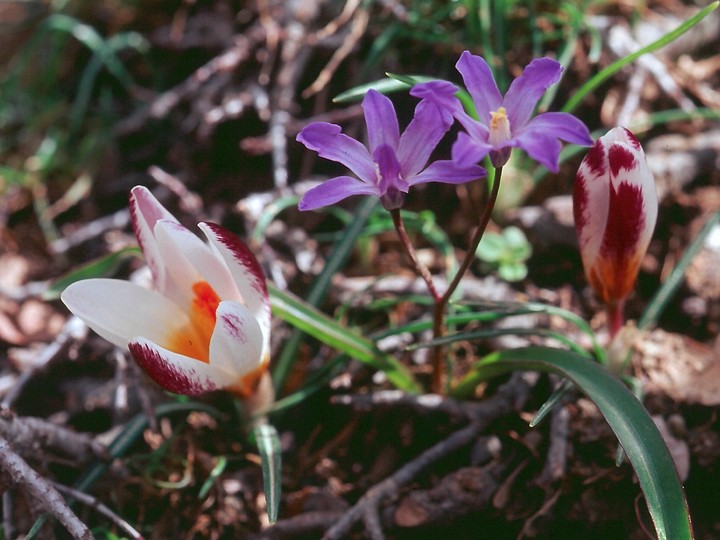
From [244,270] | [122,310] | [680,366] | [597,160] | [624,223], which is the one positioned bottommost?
[680,366]

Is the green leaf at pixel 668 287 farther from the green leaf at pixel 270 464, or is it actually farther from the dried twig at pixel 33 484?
the dried twig at pixel 33 484

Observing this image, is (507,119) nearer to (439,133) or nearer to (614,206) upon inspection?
(439,133)

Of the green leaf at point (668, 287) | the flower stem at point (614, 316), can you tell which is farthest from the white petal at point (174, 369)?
the green leaf at point (668, 287)

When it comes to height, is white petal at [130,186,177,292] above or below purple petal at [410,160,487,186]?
below

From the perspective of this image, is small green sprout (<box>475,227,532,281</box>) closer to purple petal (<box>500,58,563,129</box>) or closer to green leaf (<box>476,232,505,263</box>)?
green leaf (<box>476,232,505,263</box>)

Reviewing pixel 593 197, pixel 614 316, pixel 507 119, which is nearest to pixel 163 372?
pixel 507 119

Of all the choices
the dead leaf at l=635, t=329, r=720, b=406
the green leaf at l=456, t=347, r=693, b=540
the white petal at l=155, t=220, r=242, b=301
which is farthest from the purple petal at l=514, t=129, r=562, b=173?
the dead leaf at l=635, t=329, r=720, b=406

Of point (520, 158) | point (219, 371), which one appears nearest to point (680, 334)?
point (520, 158)
